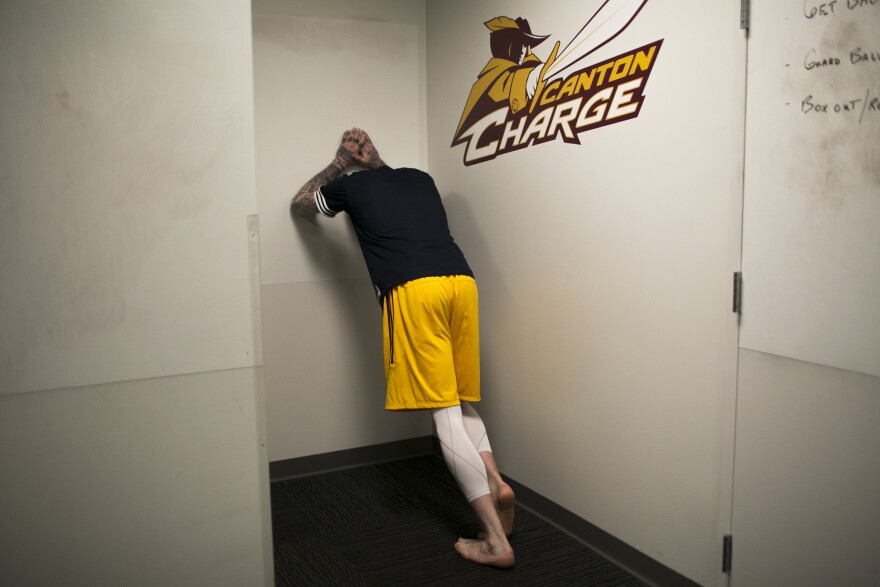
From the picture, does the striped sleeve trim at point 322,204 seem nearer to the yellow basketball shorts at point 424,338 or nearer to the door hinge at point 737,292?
the yellow basketball shorts at point 424,338

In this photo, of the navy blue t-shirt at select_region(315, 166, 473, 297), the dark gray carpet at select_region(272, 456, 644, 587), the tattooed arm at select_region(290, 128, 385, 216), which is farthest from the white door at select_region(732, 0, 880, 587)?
the tattooed arm at select_region(290, 128, 385, 216)

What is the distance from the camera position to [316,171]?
3.29 meters

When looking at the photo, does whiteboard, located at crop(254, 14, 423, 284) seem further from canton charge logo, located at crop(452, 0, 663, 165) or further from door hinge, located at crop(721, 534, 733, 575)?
door hinge, located at crop(721, 534, 733, 575)

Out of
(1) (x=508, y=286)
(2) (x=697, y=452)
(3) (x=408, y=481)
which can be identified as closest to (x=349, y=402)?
(3) (x=408, y=481)

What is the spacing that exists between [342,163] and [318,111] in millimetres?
290

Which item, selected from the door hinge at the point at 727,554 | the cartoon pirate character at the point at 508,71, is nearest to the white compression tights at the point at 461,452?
the door hinge at the point at 727,554

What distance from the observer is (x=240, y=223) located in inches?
67.1

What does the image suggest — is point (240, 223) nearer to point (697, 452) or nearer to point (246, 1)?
point (246, 1)

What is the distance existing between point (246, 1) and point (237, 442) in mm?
1087

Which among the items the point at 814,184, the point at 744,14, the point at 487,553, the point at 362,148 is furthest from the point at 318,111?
the point at 814,184

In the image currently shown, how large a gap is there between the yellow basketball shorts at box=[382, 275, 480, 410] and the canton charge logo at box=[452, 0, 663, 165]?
68 cm

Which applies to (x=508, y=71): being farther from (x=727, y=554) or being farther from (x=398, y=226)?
(x=727, y=554)

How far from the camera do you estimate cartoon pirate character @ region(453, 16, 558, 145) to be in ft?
8.91

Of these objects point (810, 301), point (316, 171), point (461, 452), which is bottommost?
point (461, 452)
